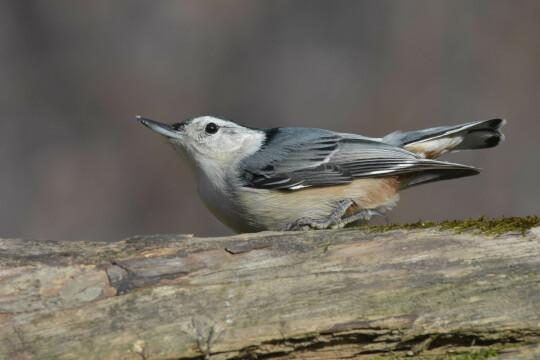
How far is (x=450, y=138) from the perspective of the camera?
15.6 ft

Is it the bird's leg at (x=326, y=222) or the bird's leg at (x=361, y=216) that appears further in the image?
the bird's leg at (x=361, y=216)

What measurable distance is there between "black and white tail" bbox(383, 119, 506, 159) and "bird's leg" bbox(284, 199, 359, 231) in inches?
21.8

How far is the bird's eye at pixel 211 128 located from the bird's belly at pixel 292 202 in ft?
1.69

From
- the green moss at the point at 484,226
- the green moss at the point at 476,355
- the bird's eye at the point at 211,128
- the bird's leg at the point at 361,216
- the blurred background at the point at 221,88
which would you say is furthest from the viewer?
the blurred background at the point at 221,88

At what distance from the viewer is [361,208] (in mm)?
4508

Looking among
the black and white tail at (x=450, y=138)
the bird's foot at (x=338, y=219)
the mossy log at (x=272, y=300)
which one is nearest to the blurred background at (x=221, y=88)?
the black and white tail at (x=450, y=138)

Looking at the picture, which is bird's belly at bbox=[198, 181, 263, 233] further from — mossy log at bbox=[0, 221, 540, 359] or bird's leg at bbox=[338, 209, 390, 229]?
mossy log at bbox=[0, 221, 540, 359]

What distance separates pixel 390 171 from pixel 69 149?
4032mm

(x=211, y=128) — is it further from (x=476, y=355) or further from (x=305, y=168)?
(x=476, y=355)

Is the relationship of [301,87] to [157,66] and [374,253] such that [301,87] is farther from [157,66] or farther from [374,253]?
[374,253]

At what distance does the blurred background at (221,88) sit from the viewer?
24.7 feet

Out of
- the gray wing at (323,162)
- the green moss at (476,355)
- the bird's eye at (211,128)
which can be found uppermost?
the bird's eye at (211,128)

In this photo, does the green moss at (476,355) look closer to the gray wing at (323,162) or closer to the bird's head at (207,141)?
the gray wing at (323,162)

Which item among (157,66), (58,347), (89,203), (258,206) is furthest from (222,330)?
(157,66)
